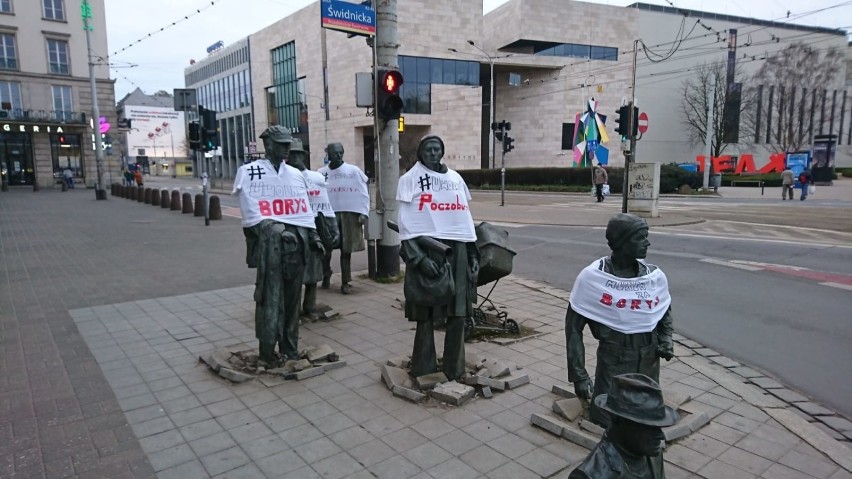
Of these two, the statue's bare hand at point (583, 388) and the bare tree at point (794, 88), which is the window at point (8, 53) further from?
the bare tree at point (794, 88)

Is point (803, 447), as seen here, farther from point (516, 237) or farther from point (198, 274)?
point (516, 237)

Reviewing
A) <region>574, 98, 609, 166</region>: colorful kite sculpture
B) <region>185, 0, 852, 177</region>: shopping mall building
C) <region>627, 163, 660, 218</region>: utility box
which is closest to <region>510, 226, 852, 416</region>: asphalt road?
<region>627, 163, 660, 218</region>: utility box

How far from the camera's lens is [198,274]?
9312 millimetres

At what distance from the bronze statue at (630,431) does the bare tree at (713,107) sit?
53213mm

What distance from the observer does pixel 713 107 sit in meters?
48.5

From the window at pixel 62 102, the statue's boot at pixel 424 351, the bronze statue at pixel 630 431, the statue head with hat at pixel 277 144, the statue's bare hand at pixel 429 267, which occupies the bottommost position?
the statue's boot at pixel 424 351

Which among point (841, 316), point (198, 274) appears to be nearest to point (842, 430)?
point (841, 316)

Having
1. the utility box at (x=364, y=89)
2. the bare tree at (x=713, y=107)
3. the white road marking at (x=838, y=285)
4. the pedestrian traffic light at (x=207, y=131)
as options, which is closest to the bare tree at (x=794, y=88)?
the bare tree at (x=713, y=107)

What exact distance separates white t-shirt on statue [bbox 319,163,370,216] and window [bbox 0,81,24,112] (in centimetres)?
4319

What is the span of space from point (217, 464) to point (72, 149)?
48726 millimetres

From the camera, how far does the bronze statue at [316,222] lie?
5.41 meters

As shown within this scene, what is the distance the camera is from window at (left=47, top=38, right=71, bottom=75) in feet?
131

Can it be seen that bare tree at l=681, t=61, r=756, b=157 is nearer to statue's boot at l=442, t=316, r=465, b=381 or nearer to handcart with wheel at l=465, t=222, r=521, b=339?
handcart with wheel at l=465, t=222, r=521, b=339

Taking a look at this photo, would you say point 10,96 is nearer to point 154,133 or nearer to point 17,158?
point 17,158
